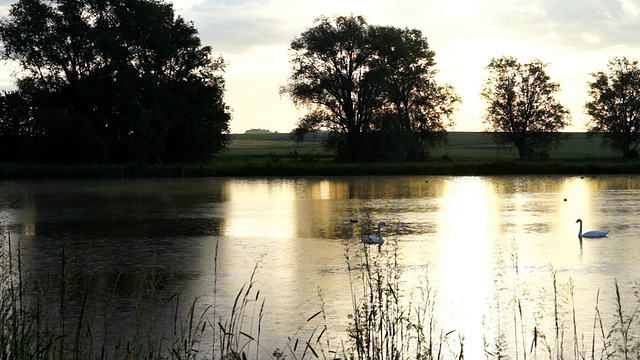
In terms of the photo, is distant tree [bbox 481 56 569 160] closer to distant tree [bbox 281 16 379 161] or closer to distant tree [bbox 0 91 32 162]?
distant tree [bbox 281 16 379 161]

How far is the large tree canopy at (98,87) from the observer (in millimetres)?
47875

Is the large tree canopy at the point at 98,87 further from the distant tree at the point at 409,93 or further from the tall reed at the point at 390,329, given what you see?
the tall reed at the point at 390,329

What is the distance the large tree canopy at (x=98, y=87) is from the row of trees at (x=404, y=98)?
29.5ft

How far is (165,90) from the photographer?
51219 mm

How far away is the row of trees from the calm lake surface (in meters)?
21.4

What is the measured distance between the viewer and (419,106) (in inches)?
2445

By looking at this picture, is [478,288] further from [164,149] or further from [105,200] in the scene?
[164,149]

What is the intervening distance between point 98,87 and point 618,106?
42.9m

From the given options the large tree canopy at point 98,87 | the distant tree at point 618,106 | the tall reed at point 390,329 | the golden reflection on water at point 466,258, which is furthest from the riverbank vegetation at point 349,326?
the distant tree at point 618,106

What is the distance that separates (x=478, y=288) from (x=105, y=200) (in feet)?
67.9

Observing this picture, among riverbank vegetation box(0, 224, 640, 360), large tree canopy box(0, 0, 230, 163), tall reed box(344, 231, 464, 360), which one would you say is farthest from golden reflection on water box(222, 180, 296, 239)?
large tree canopy box(0, 0, 230, 163)

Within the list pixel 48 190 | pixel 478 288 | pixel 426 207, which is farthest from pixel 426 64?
pixel 478 288

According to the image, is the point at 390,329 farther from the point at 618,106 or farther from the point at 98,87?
the point at 618,106

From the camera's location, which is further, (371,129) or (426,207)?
(371,129)
